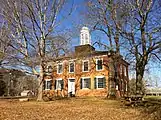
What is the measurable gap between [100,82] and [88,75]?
2.15 meters

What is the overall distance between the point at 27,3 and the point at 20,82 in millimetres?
33626

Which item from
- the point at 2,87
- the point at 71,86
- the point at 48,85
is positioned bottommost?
the point at 2,87

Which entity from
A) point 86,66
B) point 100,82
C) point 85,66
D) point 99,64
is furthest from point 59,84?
point 99,64

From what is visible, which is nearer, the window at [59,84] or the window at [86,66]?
the window at [86,66]

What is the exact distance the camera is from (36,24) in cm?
2156

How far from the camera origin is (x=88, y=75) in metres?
32.6

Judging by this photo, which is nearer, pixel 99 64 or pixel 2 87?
pixel 99 64

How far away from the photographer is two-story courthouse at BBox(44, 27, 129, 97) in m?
29.7

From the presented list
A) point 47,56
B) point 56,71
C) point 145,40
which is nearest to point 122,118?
point 145,40

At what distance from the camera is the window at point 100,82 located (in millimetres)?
30984

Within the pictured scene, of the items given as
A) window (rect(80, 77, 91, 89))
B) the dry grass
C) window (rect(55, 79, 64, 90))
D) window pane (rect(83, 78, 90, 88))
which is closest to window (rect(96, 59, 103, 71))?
window (rect(80, 77, 91, 89))

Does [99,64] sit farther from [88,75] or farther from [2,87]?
[2,87]

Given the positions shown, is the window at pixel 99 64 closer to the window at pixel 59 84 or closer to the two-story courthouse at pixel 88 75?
the two-story courthouse at pixel 88 75

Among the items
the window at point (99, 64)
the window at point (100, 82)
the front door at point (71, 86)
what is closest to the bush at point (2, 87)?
the front door at point (71, 86)
